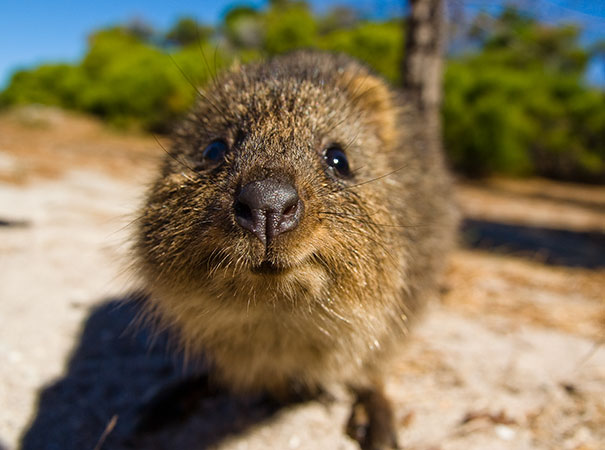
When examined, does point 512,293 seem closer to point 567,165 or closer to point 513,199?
point 513,199

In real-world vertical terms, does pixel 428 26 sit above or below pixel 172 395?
above

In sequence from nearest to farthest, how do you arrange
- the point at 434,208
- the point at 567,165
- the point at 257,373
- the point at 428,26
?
1. the point at 257,373
2. the point at 434,208
3. the point at 428,26
4. the point at 567,165

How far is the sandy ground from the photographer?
2.58m

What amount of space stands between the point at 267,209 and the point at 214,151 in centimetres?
96

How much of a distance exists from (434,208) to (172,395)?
7.41ft

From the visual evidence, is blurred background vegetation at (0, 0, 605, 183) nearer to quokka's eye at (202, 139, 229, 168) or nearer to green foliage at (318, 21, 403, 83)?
green foliage at (318, 21, 403, 83)

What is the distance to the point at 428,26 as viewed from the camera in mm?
5863

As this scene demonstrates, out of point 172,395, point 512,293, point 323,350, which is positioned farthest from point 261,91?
point 512,293

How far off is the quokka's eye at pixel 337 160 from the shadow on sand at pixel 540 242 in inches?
194

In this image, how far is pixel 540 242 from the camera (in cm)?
742

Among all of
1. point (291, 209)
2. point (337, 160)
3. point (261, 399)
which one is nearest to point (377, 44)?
point (337, 160)

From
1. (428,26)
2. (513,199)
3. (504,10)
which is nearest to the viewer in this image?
(428,26)

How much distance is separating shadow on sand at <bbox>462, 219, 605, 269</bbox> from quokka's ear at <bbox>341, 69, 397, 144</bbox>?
4448 millimetres

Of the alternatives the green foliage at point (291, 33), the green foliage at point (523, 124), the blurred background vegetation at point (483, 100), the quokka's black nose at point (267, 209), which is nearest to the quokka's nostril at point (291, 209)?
the quokka's black nose at point (267, 209)
